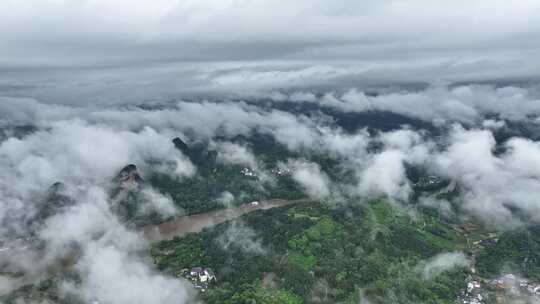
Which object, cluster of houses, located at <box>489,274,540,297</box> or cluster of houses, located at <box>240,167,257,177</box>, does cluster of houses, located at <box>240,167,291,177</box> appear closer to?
cluster of houses, located at <box>240,167,257,177</box>

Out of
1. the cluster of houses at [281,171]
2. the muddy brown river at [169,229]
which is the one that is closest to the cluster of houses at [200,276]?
the muddy brown river at [169,229]

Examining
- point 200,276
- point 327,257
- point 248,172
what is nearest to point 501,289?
point 327,257

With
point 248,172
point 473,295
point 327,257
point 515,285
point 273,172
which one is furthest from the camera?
point 273,172

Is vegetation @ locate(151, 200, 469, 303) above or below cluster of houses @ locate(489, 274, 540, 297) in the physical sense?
above

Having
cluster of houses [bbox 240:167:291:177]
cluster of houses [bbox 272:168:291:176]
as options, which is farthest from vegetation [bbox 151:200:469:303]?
cluster of houses [bbox 272:168:291:176]

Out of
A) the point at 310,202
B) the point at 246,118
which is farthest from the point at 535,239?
the point at 246,118

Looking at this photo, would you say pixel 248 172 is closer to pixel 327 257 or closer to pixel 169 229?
pixel 169 229

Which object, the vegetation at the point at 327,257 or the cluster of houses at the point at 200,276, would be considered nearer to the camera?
the vegetation at the point at 327,257

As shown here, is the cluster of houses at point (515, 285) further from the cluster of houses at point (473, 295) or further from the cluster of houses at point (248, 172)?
the cluster of houses at point (248, 172)
